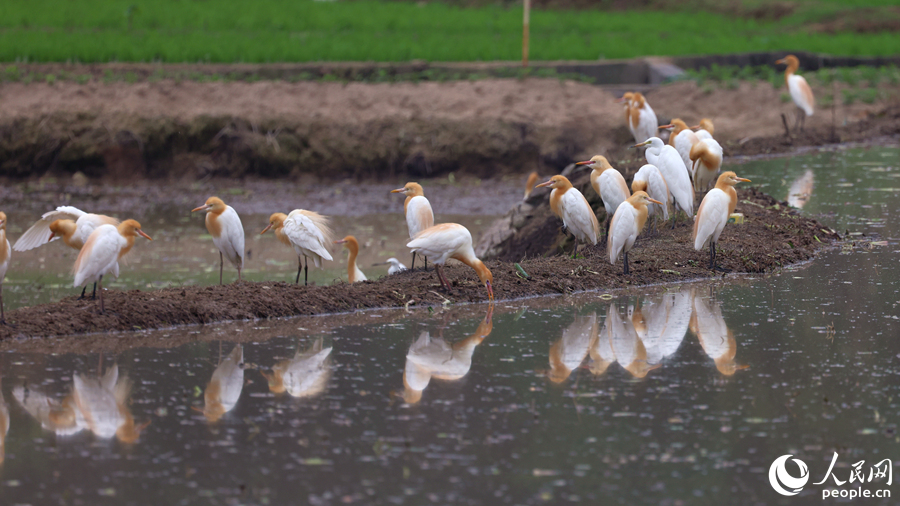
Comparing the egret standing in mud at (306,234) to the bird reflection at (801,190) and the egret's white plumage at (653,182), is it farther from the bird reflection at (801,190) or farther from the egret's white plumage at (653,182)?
the bird reflection at (801,190)

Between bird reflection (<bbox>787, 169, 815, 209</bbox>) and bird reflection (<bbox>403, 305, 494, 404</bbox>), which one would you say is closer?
bird reflection (<bbox>403, 305, 494, 404</bbox>)

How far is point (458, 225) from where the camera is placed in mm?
7348

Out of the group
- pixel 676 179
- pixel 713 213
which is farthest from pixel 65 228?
pixel 676 179

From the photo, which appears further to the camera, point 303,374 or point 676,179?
point 676,179

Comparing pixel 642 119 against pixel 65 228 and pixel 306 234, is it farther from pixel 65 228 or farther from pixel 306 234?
pixel 65 228

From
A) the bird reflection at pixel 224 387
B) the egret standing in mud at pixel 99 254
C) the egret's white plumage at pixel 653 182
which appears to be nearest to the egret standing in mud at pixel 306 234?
the egret standing in mud at pixel 99 254

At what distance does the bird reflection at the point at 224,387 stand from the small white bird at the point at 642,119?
8917mm

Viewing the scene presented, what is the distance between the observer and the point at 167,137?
17484 millimetres

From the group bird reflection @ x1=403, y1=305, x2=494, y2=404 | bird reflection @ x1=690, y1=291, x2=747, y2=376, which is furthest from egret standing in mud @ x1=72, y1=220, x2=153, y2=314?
bird reflection @ x1=690, y1=291, x2=747, y2=376

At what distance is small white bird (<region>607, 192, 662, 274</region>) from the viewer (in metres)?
7.64

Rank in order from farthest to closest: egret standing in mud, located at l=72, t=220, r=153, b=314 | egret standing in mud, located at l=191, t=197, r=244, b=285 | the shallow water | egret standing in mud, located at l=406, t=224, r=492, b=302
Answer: egret standing in mud, located at l=191, t=197, r=244, b=285, egret standing in mud, located at l=406, t=224, r=492, b=302, egret standing in mud, located at l=72, t=220, r=153, b=314, the shallow water

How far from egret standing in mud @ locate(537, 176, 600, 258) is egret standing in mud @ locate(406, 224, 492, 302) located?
1.36 meters

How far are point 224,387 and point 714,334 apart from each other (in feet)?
11.1

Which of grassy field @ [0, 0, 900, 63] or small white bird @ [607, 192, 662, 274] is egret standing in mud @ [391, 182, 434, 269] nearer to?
small white bird @ [607, 192, 662, 274]
